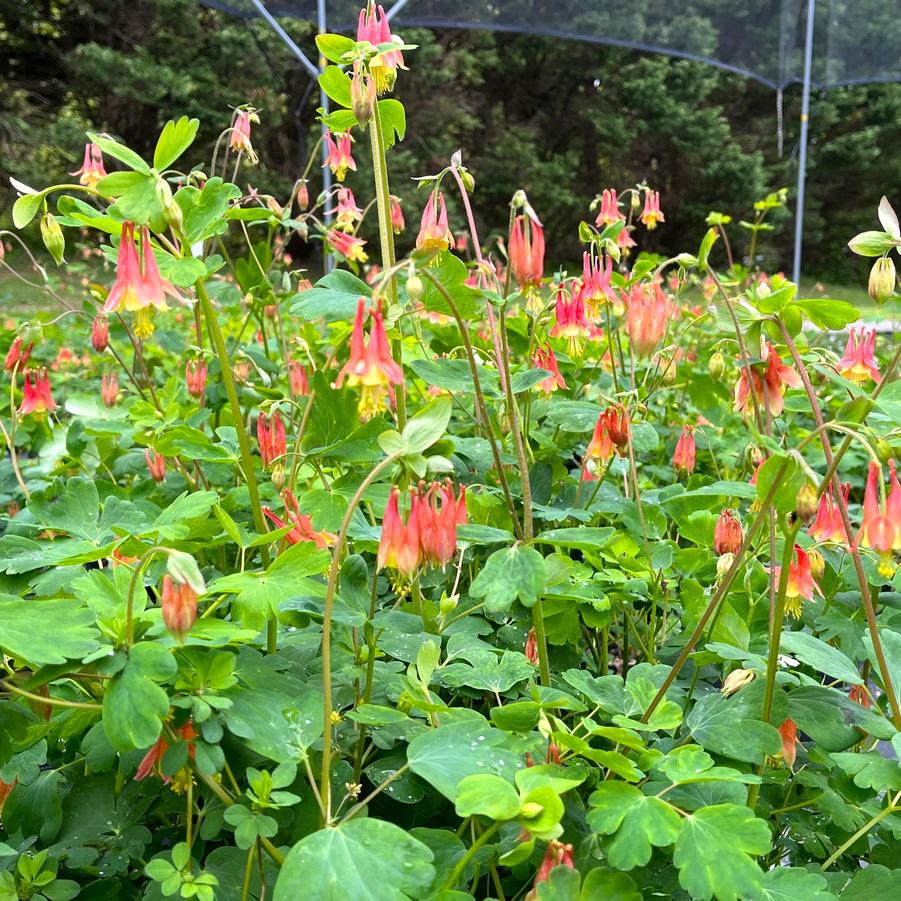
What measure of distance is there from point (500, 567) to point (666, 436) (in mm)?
1531

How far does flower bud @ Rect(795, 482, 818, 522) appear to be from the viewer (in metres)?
0.83

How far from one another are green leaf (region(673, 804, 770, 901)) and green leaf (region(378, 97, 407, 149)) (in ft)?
3.12

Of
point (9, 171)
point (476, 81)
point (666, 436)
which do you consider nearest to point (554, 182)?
point (476, 81)

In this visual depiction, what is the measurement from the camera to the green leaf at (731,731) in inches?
37.5

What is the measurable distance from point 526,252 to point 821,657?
2.07 ft

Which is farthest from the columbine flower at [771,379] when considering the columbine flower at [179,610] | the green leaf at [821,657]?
the columbine flower at [179,610]

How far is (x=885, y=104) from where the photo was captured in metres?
21.2

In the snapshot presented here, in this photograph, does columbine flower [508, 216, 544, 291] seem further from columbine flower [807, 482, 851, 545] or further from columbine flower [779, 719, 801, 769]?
columbine flower [779, 719, 801, 769]

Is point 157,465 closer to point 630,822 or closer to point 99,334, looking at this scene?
point 99,334

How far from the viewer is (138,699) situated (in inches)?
30.6

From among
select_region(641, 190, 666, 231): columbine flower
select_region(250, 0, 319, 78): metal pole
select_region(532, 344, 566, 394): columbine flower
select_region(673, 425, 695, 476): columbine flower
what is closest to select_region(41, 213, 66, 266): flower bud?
select_region(532, 344, 566, 394): columbine flower

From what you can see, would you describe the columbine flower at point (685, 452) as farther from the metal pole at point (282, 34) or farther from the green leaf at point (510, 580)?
the metal pole at point (282, 34)

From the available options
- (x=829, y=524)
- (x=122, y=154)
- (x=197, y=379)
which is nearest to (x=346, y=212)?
(x=197, y=379)

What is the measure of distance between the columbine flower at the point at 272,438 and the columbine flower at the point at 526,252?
526 millimetres
